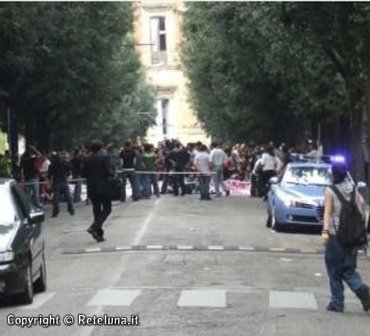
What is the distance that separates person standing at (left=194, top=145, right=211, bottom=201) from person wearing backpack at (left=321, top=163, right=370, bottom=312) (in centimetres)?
1905

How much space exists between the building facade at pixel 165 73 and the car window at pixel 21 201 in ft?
231

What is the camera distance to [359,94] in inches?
967

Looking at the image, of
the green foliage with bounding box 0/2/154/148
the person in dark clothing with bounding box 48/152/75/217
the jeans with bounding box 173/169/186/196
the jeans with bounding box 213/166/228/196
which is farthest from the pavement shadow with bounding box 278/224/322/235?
the jeans with bounding box 173/169/186/196

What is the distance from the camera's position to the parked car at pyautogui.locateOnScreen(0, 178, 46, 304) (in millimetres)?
10578

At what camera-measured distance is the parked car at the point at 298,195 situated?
20.8 meters

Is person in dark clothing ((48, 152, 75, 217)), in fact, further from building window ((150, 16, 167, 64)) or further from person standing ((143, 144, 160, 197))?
building window ((150, 16, 167, 64))

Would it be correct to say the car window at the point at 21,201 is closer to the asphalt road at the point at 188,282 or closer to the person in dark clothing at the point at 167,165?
the asphalt road at the point at 188,282

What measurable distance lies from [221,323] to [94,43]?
946 inches

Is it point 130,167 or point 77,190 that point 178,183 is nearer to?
point 130,167

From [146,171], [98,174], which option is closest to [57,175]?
[146,171]

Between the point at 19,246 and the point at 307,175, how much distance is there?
40.7 ft

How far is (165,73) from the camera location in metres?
85.8

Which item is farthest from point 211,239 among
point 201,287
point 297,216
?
point 201,287

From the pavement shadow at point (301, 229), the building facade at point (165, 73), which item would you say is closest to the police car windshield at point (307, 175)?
the pavement shadow at point (301, 229)
